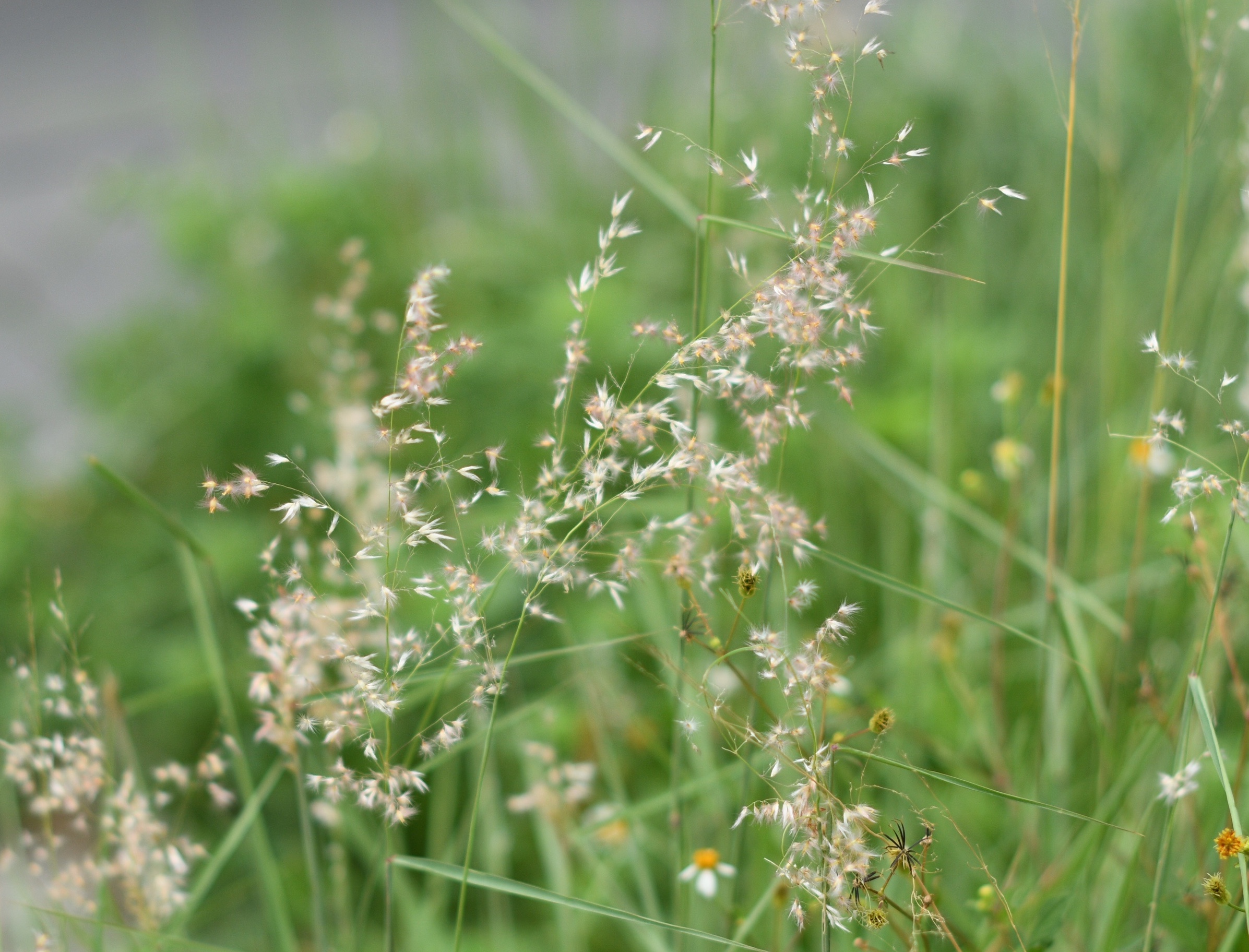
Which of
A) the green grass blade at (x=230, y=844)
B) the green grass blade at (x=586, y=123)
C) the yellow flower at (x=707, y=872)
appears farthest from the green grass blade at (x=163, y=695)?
the green grass blade at (x=586, y=123)

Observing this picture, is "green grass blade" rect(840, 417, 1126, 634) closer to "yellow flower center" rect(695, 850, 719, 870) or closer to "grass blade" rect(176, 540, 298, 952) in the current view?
"yellow flower center" rect(695, 850, 719, 870)

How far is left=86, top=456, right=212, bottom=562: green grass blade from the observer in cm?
81

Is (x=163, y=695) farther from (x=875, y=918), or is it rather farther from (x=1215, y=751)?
(x=1215, y=751)

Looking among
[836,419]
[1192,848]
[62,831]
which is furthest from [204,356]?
[1192,848]

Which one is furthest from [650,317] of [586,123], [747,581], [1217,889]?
[1217,889]

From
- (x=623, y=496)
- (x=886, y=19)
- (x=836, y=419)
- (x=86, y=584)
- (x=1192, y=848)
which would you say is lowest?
(x=86, y=584)

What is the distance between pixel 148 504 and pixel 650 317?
626 millimetres

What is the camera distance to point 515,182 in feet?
8.55

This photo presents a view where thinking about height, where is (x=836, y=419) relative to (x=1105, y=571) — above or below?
above

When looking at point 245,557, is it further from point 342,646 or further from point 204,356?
point 342,646

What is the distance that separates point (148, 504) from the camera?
0.85 m

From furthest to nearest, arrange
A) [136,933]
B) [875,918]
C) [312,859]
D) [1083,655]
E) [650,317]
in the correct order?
1. [650,317]
2. [1083,655]
3. [312,859]
4. [136,933]
5. [875,918]

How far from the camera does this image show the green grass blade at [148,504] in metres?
0.81

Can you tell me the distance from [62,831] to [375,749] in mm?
1493
